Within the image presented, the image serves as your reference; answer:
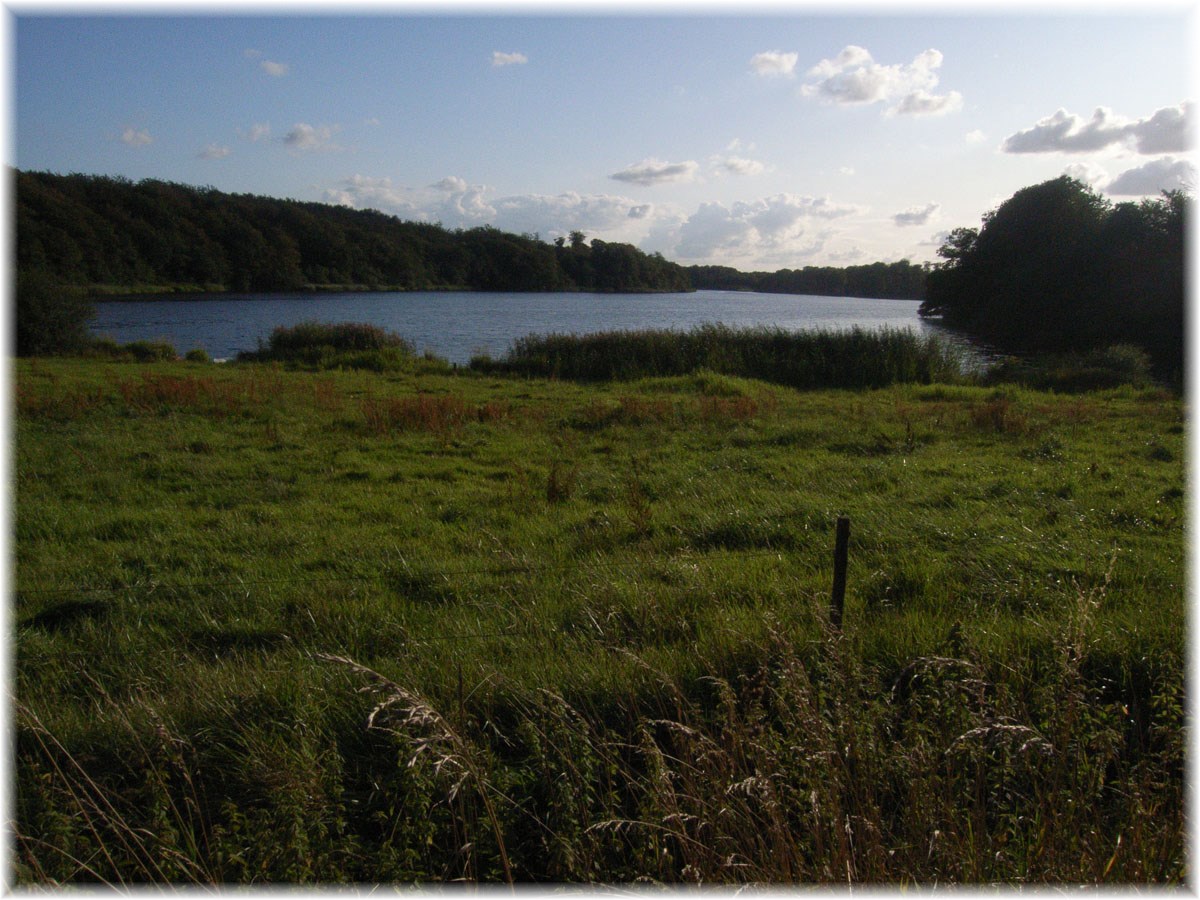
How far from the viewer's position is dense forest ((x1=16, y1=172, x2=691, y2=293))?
246ft

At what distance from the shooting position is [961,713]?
3223 mm

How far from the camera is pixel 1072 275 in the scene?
59.9 metres

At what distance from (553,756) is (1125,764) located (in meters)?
2.60

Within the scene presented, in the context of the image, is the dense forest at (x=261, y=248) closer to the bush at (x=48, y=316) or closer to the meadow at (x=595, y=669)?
the bush at (x=48, y=316)

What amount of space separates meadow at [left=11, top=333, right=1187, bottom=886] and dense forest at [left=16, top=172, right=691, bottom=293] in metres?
54.3

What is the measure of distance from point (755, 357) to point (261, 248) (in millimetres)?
88379

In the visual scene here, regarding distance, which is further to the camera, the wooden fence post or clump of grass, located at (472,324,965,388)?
clump of grass, located at (472,324,965,388)

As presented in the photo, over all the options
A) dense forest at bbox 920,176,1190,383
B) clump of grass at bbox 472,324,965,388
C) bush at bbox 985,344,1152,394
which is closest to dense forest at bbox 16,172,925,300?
clump of grass at bbox 472,324,965,388

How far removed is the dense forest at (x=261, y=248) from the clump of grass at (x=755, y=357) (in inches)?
1577

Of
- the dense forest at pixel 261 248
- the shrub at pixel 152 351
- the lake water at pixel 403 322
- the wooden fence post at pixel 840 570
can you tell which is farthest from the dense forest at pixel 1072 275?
the dense forest at pixel 261 248

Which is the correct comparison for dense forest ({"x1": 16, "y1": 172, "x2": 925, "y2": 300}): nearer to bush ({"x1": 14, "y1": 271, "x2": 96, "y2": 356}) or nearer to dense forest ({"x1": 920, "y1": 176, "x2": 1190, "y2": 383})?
bush ({"x1": 14, "y1": 271, "x2": 96, "y2": 356})

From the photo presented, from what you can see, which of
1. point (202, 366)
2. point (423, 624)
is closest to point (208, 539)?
point (423, 624)

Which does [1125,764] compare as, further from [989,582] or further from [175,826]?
[175,826]

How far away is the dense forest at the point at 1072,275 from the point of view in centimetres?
5053
